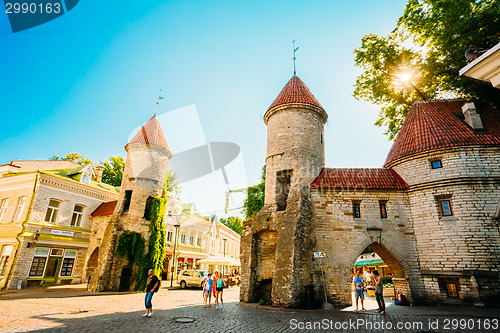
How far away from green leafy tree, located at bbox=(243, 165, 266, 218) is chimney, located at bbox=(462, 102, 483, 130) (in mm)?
17010

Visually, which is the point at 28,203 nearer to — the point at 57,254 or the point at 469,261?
the point at 57,254

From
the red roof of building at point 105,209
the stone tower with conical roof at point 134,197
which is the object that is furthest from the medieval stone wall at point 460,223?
the red roof of building at point 105,209

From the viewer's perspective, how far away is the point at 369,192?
14266 mm

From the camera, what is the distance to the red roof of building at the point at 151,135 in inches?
830

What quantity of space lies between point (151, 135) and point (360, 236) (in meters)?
17.5

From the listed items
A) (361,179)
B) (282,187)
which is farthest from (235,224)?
(361,179)

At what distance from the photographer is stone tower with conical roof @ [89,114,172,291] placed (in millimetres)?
17797

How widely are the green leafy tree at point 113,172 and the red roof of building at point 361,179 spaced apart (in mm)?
27824

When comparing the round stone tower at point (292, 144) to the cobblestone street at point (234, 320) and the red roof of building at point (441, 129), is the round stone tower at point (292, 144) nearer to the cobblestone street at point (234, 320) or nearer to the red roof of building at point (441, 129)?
the red roof of building at point (441, 129)

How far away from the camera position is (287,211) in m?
13.8

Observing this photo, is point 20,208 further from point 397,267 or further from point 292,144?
point 397,267

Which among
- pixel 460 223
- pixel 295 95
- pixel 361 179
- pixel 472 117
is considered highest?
pixel 295 95

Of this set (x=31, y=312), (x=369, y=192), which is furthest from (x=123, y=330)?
(x=369, y=192)

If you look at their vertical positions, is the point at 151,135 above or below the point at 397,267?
above
